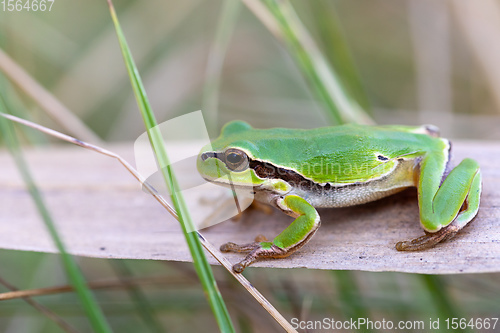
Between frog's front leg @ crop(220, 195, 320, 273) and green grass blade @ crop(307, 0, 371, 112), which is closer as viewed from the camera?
frog's front leg @ crop(220, 195, 320, 273)

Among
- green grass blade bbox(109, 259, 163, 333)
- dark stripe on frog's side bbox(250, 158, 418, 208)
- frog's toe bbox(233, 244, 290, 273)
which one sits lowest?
green grass blade bbox(109, 259, 163, 333)

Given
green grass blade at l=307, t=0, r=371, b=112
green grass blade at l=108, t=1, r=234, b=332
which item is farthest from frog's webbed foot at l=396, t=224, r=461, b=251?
green grass blade at l=307, t=0, r=371, b=112

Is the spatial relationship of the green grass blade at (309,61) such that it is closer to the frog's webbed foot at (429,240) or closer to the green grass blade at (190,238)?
the frog's webbed foot at (429,240)

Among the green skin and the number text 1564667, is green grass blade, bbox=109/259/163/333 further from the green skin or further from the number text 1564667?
the number text 1564667

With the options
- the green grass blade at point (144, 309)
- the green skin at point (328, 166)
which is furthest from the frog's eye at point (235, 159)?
the green grass blade at point (144, 309)

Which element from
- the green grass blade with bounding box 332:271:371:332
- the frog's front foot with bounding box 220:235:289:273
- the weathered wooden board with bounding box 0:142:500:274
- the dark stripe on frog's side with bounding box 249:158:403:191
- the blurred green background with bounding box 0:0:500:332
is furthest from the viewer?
the blurred green background with bounding box 0:0:500:332

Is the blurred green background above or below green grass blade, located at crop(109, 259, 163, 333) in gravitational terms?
above

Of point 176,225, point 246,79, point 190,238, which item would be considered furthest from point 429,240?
point 246,79

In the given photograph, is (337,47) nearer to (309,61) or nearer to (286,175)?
(309,61)
